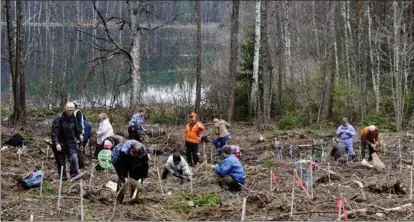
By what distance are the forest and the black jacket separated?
0.77m

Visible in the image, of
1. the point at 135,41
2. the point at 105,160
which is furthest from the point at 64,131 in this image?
the point at 135,41

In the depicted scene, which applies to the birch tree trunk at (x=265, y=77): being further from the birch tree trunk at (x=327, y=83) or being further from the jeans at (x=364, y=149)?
the jeans at (x=364, y=149)

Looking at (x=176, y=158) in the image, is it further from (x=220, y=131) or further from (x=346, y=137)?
(x=346, y=137)

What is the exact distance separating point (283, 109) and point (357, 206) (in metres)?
17.4

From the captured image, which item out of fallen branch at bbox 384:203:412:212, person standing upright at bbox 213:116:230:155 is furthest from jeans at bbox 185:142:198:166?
fallen branch at bbox 384:203:412:212

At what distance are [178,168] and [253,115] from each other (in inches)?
546

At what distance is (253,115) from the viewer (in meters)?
25.9

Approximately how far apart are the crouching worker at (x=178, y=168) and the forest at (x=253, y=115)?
270 mm

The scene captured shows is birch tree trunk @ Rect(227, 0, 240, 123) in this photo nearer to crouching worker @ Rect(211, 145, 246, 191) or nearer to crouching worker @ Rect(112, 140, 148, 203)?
crouching worker @ Rect(211, 145, 246, 191)

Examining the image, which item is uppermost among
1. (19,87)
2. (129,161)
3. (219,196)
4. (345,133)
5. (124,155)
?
(19,87)

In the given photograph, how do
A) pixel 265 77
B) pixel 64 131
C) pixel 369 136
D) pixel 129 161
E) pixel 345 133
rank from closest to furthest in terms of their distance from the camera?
pixel 129 161, pixel 64 131, pixel 369 136, pixel 345 133, pixel 265 77

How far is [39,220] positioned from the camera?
27.1 ft

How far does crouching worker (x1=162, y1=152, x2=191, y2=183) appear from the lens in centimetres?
1217

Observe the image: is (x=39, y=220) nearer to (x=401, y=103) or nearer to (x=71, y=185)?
(x=71, y=185)
